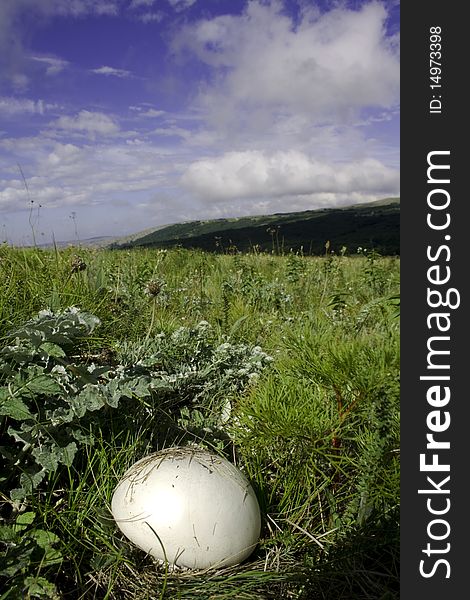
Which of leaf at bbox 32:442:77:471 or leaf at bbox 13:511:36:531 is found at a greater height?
leaf at bbox 32:442:77:471

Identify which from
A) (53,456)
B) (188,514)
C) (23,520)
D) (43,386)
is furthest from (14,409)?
(188,514)

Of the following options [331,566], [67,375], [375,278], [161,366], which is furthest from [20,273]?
[375,278]

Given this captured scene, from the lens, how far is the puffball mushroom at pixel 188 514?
1.84 meters

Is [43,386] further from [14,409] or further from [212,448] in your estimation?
[212,448]

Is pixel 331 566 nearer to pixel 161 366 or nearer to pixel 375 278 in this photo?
pixel 161 366

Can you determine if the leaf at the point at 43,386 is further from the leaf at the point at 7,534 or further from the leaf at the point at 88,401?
the leaf at the point at 7,534

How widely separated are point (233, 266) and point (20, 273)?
3493 mm

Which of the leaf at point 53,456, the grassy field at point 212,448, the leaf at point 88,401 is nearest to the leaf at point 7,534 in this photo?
the grassy field at point 212,448

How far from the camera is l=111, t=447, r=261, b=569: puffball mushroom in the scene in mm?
1845

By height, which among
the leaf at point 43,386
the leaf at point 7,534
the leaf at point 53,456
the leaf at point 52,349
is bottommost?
the leaf at point 7,534

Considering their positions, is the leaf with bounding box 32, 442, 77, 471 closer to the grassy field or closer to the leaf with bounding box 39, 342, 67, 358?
the grassy field

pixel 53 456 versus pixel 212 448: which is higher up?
pixel 53 456

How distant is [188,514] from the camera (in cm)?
184

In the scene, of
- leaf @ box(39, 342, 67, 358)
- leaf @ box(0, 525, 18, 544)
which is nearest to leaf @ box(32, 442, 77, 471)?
leaf @ box(0, 525, 18, 544)
